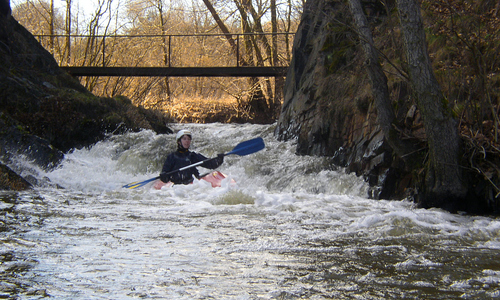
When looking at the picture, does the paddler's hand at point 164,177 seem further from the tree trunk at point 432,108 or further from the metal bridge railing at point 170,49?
the metal bridge railing at point 170,49

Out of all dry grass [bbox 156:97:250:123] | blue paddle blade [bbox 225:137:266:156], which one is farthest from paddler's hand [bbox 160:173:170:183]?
dry grass [bbox 156:97:250:123]

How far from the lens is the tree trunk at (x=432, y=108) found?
4906 millimetres

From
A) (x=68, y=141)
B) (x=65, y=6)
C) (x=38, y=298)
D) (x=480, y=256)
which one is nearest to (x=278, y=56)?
(x=65, y=6)

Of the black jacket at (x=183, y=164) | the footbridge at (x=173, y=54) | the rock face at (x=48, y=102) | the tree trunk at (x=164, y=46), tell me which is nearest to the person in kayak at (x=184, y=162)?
the black jacket at (x=183, y=164)

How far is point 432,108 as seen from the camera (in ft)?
16.1

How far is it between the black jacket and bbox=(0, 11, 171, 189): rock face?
367 cm

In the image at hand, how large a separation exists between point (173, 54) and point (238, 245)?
62.6 ft

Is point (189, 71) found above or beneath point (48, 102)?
above

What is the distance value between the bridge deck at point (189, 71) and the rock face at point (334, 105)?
11.4 feet

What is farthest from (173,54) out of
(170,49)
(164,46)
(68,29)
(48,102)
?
(48,102)

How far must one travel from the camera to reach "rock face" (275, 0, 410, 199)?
6.25 metres

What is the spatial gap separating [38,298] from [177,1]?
20934mm

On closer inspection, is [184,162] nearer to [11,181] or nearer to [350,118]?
[11,181]

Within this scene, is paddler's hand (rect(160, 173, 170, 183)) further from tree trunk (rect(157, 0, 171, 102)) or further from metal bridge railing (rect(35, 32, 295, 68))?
tree trunk (rect(157, 0, 171, 102))
